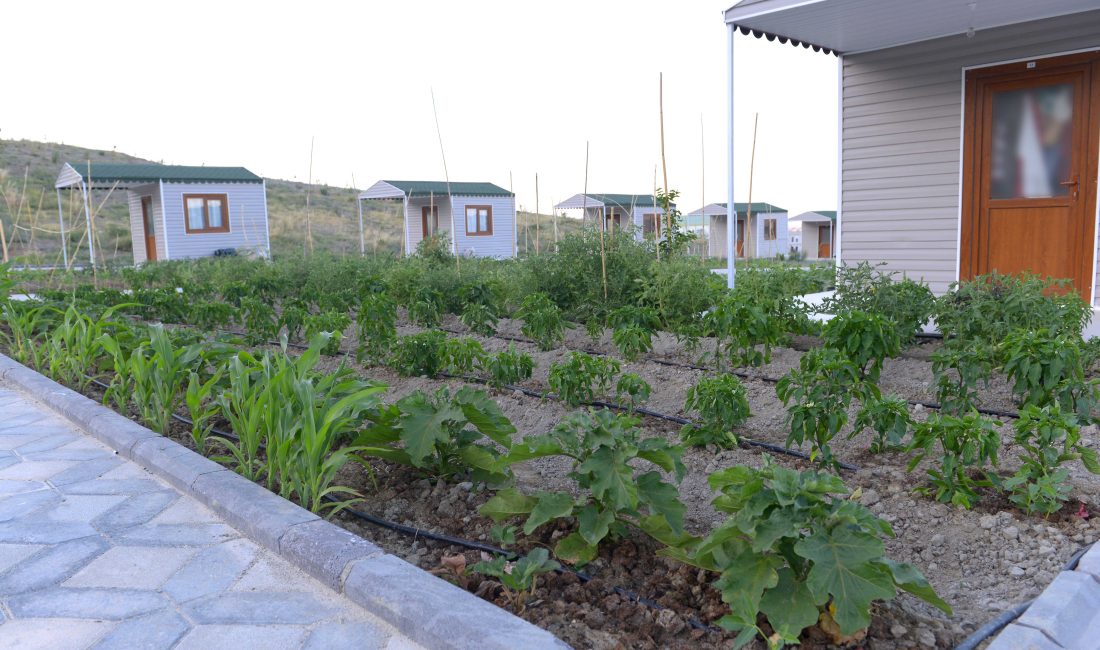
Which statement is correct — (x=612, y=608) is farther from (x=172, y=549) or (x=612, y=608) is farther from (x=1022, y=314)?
(x=1022, y=314)

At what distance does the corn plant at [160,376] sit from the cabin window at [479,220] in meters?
22.9

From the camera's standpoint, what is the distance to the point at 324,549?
7.22ft

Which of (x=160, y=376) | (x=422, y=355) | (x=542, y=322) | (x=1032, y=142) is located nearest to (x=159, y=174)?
(x=542, y=322)

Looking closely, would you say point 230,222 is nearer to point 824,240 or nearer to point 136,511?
point 136,511

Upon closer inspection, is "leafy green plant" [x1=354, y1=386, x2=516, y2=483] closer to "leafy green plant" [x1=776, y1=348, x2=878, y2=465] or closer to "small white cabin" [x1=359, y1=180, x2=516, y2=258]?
"leafy green plant" [x1=776, y1=348, x2=878, y2=465]

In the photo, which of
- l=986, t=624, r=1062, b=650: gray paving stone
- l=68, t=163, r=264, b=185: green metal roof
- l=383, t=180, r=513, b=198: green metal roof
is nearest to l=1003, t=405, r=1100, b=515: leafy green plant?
l=986, t=624, r=1062, b=650: gray paving stone

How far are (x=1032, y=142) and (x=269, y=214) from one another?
37.7 m

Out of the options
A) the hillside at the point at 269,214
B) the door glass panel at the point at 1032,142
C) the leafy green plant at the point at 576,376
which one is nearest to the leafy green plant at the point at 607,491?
the leafy green plant at the point at 576,376

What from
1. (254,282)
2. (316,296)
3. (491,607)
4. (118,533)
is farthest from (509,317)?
(491,607)

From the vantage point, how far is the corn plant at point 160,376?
359cm

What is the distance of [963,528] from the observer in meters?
2.48

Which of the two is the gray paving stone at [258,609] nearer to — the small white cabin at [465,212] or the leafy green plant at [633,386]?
the leafy green plant at [633,386]

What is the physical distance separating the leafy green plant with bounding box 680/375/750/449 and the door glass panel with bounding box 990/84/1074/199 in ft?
15.1

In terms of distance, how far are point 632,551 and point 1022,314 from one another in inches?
129
